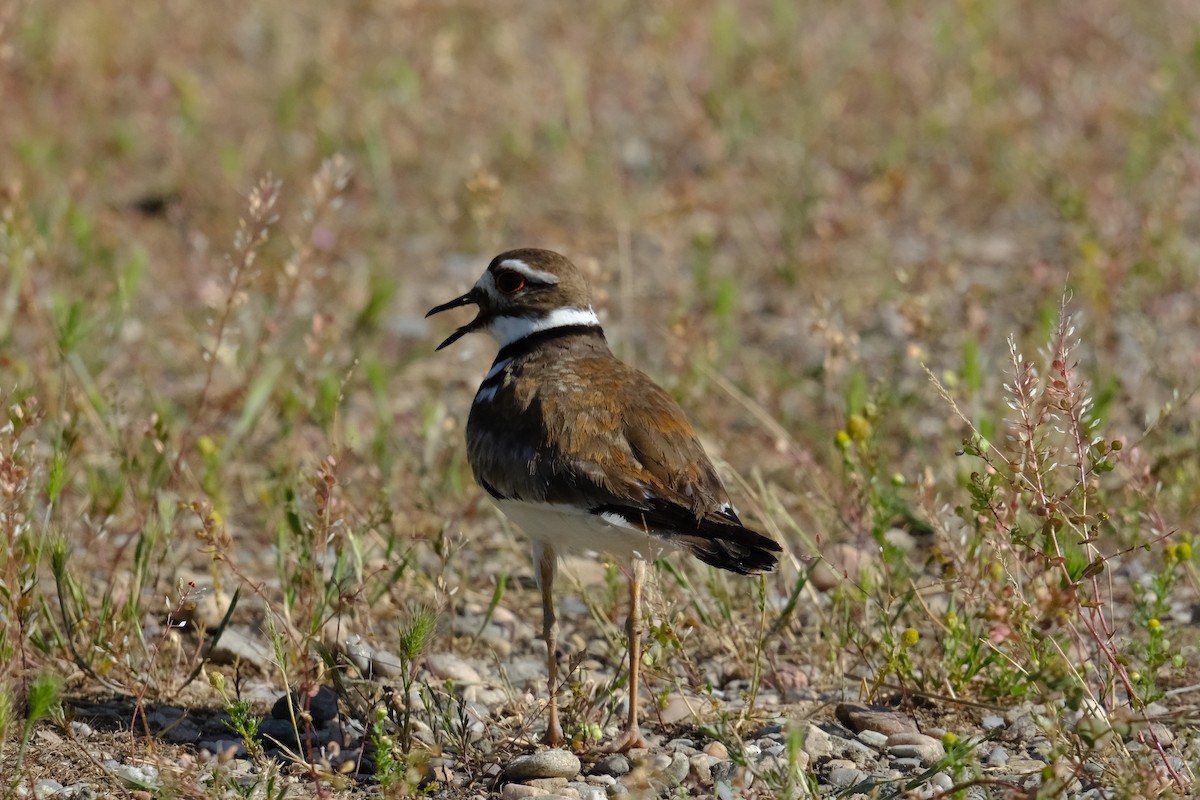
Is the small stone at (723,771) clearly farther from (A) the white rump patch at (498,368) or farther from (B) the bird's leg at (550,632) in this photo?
(A) the white rump patch at (498,368)

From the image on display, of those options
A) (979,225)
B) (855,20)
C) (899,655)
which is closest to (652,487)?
(899,655)

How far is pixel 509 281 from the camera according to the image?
5219 mm

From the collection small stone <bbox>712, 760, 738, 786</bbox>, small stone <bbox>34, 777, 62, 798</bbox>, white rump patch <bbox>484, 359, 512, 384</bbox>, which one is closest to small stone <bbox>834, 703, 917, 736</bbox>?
small stone <bbox>712, 760, 738, 786</bbox>

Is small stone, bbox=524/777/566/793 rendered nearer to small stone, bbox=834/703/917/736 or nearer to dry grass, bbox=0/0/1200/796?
dry grass, bbox=0/0/1200/796

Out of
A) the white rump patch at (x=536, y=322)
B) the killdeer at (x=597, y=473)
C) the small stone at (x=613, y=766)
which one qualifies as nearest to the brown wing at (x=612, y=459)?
the killdeer at (x=597, y=473)

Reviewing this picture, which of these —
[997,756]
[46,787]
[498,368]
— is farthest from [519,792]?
[498,368]

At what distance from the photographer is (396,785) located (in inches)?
145

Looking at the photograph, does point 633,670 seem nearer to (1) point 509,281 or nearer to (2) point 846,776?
(2) point 846,776

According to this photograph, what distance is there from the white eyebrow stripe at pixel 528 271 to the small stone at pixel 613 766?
1.69m

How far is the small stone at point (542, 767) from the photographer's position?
407 cm

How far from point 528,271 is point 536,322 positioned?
17 cm

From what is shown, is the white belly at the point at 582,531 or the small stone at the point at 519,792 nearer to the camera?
the small stone at the point at 519,792

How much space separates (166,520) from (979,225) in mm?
5906

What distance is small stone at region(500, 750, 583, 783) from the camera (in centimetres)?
407
